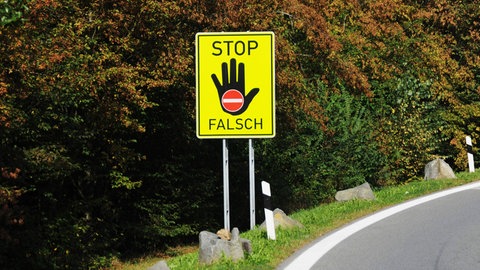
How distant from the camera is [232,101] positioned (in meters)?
11.9

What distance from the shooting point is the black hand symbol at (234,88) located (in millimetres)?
11688

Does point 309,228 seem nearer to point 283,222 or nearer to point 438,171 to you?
point 283,222

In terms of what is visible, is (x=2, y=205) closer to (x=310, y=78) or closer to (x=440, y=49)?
(x=310, y=78)

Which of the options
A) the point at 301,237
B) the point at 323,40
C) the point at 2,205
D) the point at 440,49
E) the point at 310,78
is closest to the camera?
the point at 301,237

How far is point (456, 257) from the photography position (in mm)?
9570

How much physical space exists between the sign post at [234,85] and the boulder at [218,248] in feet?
6.50

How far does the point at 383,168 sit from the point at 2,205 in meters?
13.7

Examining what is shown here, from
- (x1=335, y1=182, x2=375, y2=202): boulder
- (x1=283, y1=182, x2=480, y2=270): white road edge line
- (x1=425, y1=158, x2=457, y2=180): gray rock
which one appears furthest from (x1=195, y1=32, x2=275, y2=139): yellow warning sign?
(x1=425, y1=158, x2=457, y2=180): gray rock

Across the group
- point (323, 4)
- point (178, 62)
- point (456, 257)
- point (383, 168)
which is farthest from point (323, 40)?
point (456, 257)

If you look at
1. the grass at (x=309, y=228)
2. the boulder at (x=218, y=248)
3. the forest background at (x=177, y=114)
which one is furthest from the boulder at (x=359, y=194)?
the boulder at (x=218, y=248)

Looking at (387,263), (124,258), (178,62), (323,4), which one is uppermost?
(323,4)

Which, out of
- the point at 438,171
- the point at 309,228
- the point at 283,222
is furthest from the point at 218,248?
the point at 438,171

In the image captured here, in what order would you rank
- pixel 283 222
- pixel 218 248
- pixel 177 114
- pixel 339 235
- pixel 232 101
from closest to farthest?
pixel 218 248, pixel 339 235, pixel 232 101, pixel 283 222, pixel 177 114

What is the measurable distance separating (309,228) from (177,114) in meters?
9.72
